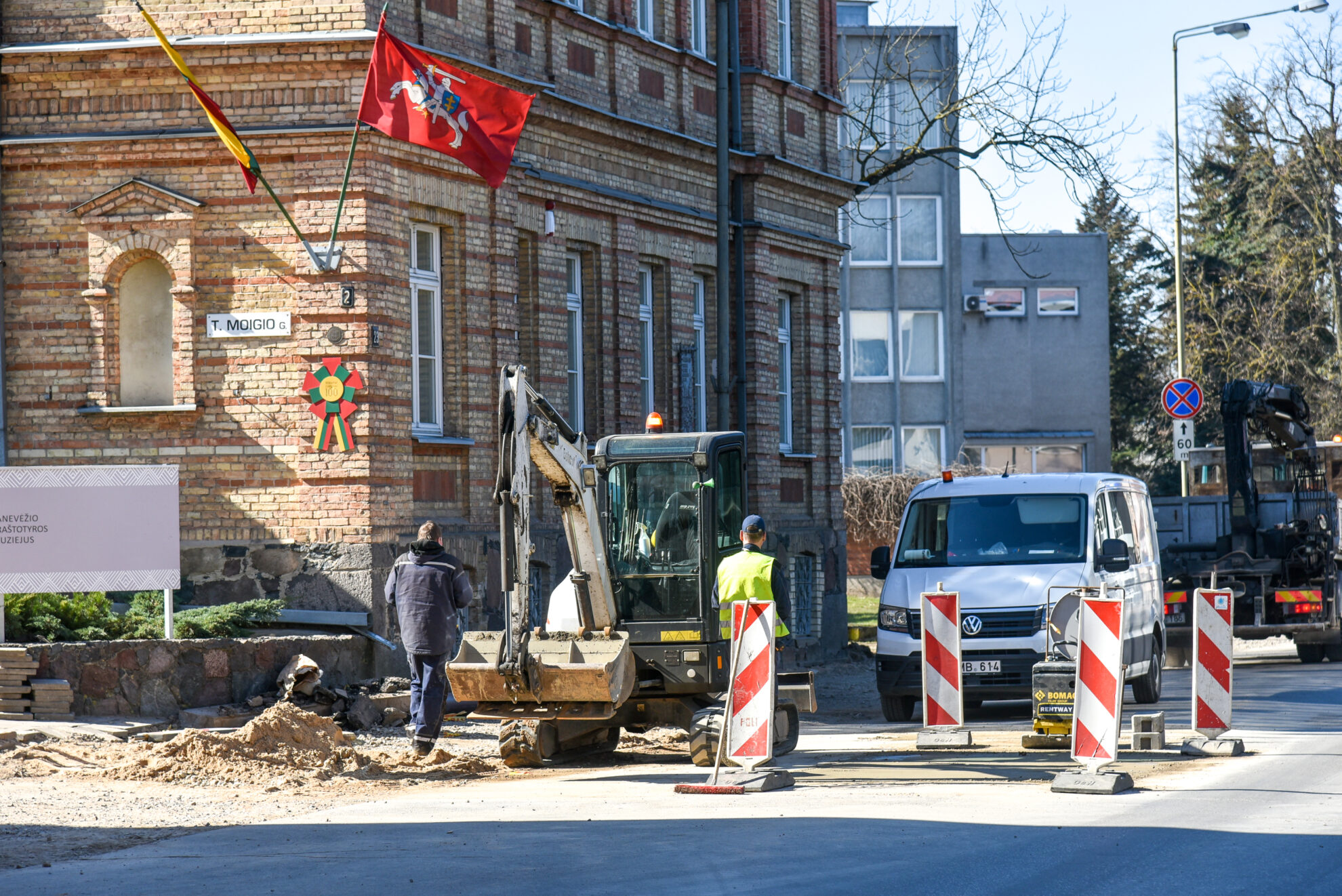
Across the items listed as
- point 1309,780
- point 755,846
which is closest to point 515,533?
point 755,846

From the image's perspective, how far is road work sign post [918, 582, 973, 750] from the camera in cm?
1446

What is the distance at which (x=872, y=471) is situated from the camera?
42656 millimetres

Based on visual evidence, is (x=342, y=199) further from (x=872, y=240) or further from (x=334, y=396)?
(x=872, y=240)

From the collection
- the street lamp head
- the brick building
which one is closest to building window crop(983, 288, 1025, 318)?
the street lamp head

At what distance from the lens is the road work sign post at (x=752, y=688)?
12.3 m

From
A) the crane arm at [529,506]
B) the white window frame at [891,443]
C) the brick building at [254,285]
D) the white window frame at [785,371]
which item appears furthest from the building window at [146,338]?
the white window frame at [891,443]

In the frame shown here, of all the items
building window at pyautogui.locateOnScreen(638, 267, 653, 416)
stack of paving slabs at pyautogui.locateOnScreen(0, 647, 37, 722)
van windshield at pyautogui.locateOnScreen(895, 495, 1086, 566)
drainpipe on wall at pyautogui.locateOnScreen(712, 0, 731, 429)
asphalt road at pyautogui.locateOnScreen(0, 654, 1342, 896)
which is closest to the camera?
asphalt road at pyautogui.locateOnScreen(0, 654, 1342, 896)

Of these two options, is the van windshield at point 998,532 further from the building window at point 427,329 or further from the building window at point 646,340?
the building window at point 646,340

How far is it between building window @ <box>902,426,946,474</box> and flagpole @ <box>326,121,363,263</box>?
31.5 meters

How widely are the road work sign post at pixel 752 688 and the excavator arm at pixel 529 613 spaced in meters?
0.92

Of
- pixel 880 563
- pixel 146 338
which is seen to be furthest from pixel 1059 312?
pixel 146 338

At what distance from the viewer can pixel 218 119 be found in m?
17.2

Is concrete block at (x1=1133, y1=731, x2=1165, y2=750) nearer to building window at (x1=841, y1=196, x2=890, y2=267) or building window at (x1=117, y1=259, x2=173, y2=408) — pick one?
building window at (x1=117, y1=259, x2=173, y2=408)

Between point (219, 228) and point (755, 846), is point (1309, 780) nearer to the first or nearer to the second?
point (755, 846)
